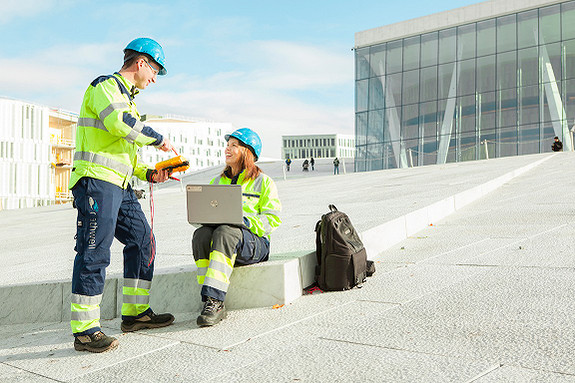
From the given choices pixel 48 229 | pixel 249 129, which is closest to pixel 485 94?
pixel 48 229

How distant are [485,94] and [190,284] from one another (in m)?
39.2

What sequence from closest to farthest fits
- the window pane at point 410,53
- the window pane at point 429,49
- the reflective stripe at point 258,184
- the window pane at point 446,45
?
the reflective stripe at point 258,184 < the window pane at point 446,45 < the window pane at point 429,49 < the window pane at point 410,53

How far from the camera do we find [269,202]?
4172mm

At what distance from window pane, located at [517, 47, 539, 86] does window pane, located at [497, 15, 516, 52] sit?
1.19 metres

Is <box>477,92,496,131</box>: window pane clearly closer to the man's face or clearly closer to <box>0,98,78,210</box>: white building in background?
the man's face

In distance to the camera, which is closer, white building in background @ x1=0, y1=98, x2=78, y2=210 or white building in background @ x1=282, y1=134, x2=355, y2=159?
white building in background @ x1=0, y1=98, x2=78, y2=210

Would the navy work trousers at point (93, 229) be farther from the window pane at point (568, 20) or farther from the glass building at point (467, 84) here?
the window pane at point (568, 20)

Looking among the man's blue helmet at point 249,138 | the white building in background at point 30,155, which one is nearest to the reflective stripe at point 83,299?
the man's blue helmet at point 249,138

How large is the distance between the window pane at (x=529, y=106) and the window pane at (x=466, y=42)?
5.31m

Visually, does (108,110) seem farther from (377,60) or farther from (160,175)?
(377,60)

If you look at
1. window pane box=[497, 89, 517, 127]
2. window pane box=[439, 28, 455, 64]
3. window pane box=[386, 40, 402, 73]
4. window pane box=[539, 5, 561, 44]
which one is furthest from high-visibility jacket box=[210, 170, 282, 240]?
window pane box=[386, 40, 402, 73]

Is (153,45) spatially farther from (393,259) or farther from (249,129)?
(393,259)

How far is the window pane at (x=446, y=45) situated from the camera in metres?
41.7

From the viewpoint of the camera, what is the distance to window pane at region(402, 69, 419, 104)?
42.6 m
